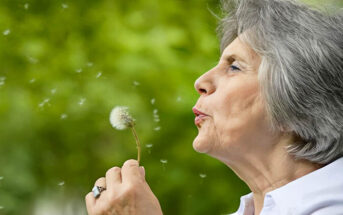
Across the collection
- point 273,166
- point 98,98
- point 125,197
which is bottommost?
point 98,98

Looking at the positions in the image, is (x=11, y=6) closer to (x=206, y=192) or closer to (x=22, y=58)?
(x=22, y=58)

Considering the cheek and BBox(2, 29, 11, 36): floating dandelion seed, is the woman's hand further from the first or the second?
BBox(2, 29, 11, 36): floating dandelion seed

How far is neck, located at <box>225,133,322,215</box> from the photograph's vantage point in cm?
122

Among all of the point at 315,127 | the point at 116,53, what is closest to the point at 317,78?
the point at 315,127

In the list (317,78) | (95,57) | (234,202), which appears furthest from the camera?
(95,57)

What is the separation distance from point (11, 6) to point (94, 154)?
855 millimetres

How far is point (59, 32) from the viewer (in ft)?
9.57

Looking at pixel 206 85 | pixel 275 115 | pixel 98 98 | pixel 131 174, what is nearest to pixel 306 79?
pixel 275 115

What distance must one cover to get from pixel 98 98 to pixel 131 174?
1.55 m

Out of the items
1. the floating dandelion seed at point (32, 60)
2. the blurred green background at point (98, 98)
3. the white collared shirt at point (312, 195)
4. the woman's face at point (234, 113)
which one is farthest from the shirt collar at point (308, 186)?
the floating dandelion seed at point (32, 60)

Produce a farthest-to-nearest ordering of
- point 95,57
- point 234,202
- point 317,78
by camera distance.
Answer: point 95,57 < point 234,202 < point 317,78

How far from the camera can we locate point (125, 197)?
1224mm

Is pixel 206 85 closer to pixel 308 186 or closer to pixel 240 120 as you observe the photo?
pixel 240 120

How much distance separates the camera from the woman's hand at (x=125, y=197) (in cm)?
122
